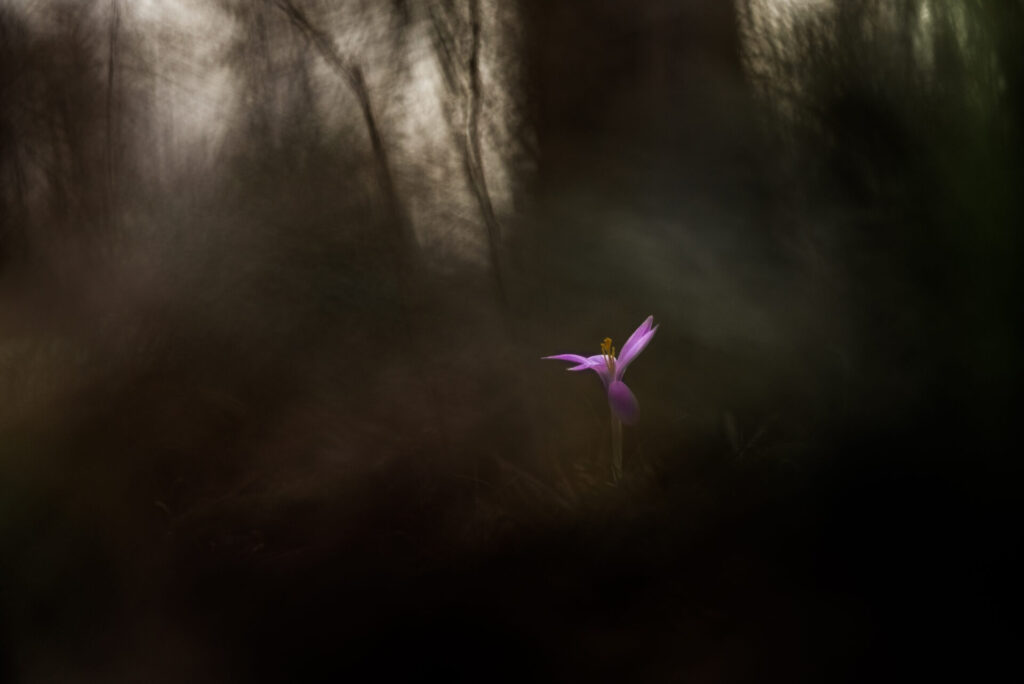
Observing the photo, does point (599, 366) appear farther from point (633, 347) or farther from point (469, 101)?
point (469, 101)

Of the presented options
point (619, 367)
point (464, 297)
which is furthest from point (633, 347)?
point (464, 297)

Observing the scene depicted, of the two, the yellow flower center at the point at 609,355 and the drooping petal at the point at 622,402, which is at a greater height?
the yellow flower center at the point at 609,355

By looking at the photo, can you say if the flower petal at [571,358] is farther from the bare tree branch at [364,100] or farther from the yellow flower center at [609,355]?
the bare tree branch at [364,100]

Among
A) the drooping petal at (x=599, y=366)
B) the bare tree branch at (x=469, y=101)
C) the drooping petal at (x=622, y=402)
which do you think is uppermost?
the bare tree branch at (x=469, y=101)

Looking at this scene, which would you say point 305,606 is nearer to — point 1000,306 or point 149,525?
point 149,525

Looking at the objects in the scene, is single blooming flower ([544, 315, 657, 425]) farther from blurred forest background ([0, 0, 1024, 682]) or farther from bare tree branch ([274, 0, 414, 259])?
bare tree branch ([274, 0, 414, 259])

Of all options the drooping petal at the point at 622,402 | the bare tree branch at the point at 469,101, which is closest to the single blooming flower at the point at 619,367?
the drooping petal at the point at 622,402

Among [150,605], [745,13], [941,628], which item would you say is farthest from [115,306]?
[941,628]

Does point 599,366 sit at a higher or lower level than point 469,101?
lower
